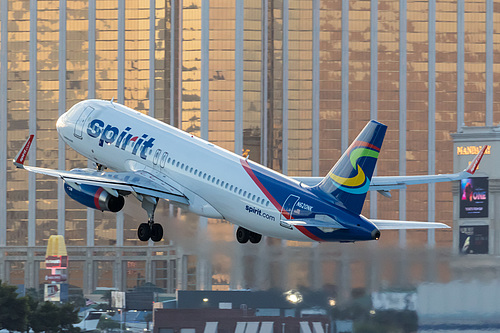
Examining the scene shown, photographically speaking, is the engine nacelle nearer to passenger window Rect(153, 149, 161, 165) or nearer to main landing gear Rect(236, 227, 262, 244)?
passenger window Rect(153, 149, 161, 165)

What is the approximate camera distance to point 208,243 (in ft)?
258

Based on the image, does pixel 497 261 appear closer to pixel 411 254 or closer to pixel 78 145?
pixel 411 254

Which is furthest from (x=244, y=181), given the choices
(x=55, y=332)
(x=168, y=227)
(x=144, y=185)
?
(x=55, y=332)

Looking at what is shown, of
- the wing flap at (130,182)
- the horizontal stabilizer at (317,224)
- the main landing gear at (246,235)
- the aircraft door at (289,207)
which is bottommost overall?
the main landing gear at (246,235)

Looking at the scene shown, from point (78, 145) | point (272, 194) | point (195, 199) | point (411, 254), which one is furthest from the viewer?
point (411, 254)

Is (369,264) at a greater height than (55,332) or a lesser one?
greater

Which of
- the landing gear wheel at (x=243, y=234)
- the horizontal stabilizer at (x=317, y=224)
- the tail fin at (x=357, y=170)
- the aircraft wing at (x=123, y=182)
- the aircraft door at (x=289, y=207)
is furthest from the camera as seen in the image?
the landing gear wheel at (x=243, y=234)

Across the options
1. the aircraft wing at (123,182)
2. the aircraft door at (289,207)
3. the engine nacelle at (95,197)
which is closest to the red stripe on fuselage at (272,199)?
the aircraft door at (289,207)

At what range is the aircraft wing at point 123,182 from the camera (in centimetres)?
6750

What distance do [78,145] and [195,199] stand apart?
11.5 m

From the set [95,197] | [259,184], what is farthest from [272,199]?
[95,197]

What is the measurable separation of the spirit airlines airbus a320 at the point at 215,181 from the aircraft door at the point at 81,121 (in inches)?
2.6

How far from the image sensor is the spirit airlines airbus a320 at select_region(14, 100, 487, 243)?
200ft

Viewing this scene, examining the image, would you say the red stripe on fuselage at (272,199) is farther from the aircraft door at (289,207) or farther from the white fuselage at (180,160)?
the white fuselage at (180,160)
